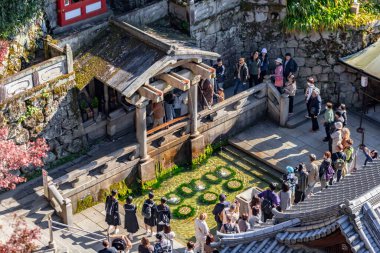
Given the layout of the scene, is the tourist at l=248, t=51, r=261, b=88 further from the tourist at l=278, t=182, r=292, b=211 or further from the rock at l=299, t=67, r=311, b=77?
the tourist at l=278, t=182, r=292, b=211

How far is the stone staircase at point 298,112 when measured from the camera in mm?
39188

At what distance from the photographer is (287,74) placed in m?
39.1

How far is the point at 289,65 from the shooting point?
38.9m

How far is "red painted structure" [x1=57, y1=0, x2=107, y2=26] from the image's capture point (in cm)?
3619

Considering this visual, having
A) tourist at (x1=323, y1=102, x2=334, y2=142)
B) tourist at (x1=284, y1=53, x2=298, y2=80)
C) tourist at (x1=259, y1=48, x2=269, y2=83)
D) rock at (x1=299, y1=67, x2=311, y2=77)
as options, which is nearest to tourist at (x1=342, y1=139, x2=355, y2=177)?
tourist at (x1=323, y1=102, x2=334, y2=142)

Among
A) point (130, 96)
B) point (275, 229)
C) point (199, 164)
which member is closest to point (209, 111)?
point (199, 164)

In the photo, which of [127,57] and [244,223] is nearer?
[244,223]

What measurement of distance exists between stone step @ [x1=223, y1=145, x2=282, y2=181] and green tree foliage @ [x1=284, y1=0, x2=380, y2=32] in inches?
230

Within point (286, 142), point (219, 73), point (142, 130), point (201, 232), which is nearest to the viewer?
point (201, 232)

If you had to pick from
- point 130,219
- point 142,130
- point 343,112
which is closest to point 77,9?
point 142,130

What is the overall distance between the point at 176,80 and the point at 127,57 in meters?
2.15

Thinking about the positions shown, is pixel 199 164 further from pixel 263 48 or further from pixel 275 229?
pixel 275 229

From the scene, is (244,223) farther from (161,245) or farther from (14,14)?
(14,14)

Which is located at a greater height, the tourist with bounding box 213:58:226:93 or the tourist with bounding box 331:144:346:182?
the tourist with bounding box 213:58:226:93
